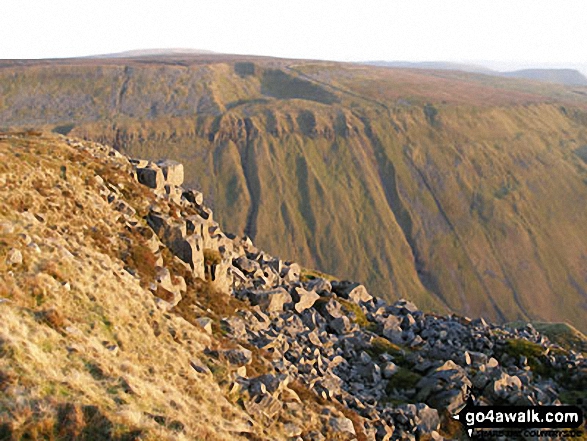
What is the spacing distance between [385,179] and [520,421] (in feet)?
452

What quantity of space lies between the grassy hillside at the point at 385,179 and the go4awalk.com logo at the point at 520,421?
325ft

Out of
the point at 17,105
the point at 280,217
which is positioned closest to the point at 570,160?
the point at 280,217

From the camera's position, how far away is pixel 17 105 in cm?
18338

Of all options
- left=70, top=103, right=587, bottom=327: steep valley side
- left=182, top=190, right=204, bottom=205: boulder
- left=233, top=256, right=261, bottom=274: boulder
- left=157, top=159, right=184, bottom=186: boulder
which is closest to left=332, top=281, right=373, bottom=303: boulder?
left=233, top=256, right=261, bottom=274: boulder

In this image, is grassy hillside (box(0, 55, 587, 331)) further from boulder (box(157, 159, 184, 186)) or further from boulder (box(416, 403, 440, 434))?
boulder (box(416, 403, 440, 434))

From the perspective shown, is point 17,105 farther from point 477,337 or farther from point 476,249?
point 477,337

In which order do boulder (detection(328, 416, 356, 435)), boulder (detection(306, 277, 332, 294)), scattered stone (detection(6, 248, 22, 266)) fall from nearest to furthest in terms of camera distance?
1. scattered stone (detection(6, 248, 22, 266))
2. boulder (detection(328, 416, 356, 435))
3. boulder (detection(306, 277, 332, 294))

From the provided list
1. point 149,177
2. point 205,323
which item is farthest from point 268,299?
point 149,177

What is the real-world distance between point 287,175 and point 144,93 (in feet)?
268

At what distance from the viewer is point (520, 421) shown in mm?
31312

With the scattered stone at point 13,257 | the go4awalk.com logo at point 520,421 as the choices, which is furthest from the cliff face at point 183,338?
the go4awalk.com logo at point 520,421

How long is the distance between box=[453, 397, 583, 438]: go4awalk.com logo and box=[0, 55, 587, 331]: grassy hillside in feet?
325

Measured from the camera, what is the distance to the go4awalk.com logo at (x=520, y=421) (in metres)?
30.3

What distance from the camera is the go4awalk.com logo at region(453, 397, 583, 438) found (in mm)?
30297
